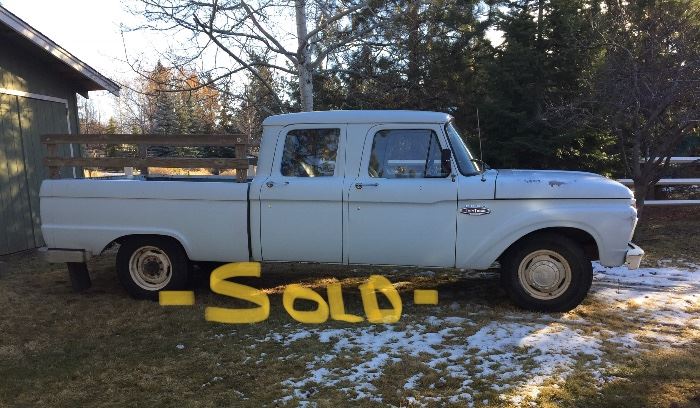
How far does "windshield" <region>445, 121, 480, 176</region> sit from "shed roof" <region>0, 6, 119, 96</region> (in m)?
6.75

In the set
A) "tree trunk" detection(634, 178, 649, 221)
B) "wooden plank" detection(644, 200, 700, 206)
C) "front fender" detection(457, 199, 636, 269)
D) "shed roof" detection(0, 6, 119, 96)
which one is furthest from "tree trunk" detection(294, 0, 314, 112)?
"wooden plank" detection(644, 200, 700, 206)

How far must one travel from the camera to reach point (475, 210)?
5.09 metres

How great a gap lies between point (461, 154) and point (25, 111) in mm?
7535

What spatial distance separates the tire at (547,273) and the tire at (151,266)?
3.52 metres

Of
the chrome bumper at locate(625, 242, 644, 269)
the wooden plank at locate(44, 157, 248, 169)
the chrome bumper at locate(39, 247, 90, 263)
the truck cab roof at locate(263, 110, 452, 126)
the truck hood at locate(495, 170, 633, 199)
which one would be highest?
the truck cab roof at locate(263, 110, 452, 126)

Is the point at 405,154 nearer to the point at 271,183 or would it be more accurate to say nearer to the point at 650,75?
the point at 271,183

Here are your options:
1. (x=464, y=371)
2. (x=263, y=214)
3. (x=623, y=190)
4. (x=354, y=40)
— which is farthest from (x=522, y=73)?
(x=464, y=371)

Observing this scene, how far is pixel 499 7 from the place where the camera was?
12781 millimetres

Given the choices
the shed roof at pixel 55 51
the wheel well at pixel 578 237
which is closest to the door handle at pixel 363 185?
the wheel well at pixel 578 237

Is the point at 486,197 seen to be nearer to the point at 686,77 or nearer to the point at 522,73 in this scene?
the point at 686,77

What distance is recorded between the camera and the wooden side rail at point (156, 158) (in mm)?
5633

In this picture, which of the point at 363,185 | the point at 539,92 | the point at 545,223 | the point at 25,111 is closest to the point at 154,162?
the point at 363,185

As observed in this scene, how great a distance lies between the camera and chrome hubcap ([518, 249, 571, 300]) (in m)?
5.11

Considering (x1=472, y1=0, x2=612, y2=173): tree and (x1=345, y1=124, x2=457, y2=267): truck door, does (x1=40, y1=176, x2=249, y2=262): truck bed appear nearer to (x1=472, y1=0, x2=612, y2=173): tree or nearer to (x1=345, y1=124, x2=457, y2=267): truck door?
(x1=345, y1=124, x2=457, y2=267): truck door
